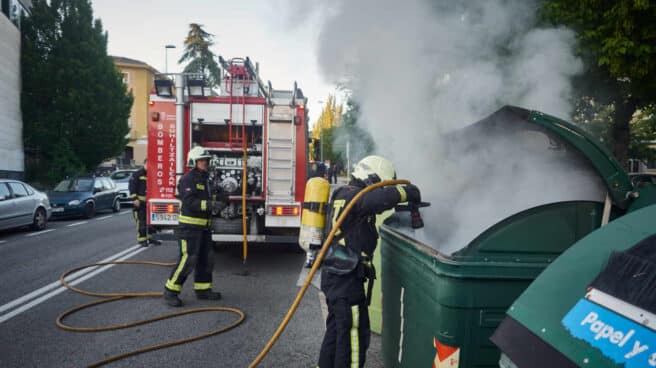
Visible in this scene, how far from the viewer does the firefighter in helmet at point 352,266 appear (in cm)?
294

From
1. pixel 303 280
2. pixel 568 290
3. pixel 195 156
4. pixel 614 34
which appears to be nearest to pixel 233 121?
pixel 195 156

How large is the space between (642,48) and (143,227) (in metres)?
8.95

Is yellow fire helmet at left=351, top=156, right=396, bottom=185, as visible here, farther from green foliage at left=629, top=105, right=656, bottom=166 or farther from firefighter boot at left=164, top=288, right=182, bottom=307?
green foliage at left=629, top=105, right=656, bottom=166

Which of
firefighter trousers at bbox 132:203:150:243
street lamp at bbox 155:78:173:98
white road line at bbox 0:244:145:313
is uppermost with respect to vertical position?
street lamp at bbox 155:78:173:98

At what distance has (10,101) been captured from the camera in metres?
21.6

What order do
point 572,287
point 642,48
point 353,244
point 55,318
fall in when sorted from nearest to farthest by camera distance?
point 572,287 → point 353,244 → point 55,318 → point 642,48

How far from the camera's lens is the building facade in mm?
20656

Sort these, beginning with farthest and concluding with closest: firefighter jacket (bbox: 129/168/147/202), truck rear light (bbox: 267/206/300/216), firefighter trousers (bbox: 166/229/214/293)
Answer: firefighter jacket (bbox: 129/168/147/202), truck rear light (bbox: 267/206/300/216), firefighter trousers (bbox: 166/229/214/293)

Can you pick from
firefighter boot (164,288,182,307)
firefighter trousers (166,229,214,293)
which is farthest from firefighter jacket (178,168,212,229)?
firefighter boot (164,288,182,307)

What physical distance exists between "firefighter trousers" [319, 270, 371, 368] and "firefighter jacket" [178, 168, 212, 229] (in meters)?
2.65

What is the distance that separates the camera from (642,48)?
678 cm

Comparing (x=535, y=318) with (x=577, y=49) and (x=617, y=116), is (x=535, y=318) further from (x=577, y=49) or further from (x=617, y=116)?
(x=617, y=116)

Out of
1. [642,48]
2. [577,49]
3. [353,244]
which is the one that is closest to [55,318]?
[353,244]

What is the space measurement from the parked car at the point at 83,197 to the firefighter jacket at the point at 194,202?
10.3 m
